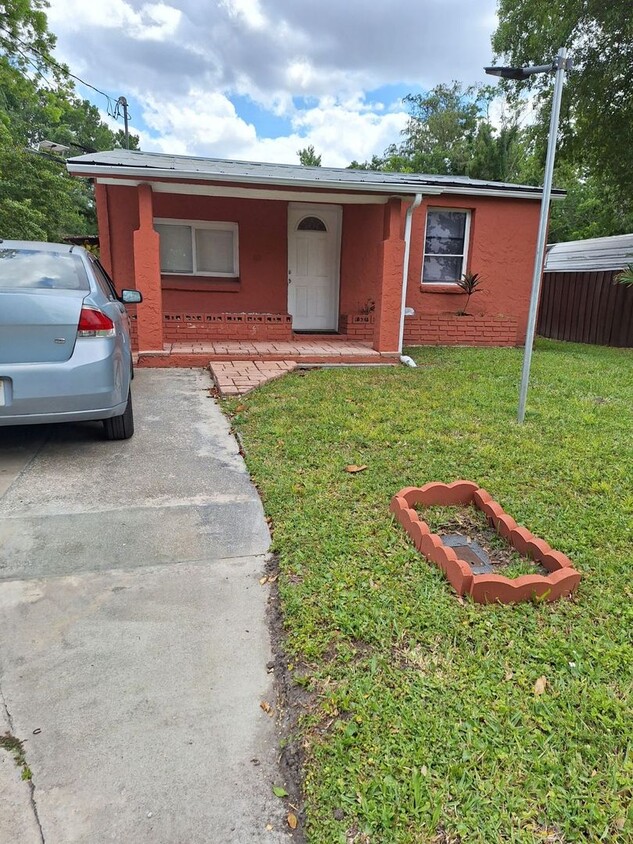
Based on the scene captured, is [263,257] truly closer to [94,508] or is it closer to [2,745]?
[94,508]

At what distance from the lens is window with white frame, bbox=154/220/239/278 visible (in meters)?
10.1

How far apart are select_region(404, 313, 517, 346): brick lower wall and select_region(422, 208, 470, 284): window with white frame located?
3.79ft

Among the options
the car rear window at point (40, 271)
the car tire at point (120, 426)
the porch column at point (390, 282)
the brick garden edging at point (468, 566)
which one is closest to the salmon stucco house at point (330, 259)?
the porch column at point (390, 282)

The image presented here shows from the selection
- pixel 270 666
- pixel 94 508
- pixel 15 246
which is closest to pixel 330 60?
pixel 15 246

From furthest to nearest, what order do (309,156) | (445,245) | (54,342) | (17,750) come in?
(309,156) < (445,245) < (54,342) < (17,750)

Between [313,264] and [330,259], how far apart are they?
1.20ft

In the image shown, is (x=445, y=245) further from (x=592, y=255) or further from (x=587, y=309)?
(x=592, y=255)

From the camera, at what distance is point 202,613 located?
248 centimetres

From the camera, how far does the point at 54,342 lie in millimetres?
3908

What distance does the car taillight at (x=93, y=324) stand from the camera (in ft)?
13.1

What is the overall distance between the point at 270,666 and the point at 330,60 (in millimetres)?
18655

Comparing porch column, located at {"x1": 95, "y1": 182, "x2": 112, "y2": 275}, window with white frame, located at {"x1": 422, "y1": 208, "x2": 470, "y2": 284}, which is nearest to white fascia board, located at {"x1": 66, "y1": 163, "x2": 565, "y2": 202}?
porch column, located at {"x1": 95, "y1": 182, "x2": 112, "y2": 275}

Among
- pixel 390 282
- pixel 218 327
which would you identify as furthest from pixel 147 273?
pixel 390 282

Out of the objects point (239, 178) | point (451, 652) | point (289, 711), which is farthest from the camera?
point (239, 178)
